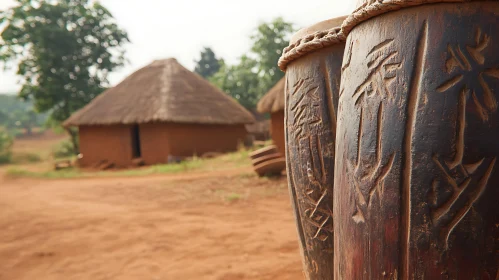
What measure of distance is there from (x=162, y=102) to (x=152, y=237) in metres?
10.3

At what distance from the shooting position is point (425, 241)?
2.59 feet

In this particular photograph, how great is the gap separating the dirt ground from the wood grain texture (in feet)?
3.08

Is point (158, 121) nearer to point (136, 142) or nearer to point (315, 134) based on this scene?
point (136, 142)

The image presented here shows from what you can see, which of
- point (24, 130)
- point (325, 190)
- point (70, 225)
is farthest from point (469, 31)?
point (24, 130)

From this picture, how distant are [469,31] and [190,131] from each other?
12.8 metres

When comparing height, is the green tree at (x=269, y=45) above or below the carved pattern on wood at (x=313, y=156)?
above

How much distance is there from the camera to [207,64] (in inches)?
1523

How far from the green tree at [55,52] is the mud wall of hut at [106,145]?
5352 millimetres

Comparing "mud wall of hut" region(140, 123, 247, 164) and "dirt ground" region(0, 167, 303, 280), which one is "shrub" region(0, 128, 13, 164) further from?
"dirt ground" region(0, 167, 303, 280)

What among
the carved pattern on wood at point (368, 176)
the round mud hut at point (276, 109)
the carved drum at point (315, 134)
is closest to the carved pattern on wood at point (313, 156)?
the carved drum at point (315, 134)

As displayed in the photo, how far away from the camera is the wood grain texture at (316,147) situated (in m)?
1.21

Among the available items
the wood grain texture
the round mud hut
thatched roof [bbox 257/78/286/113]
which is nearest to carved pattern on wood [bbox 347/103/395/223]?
the wood grain texture

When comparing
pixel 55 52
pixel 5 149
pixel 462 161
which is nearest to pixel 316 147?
pixel 462 161

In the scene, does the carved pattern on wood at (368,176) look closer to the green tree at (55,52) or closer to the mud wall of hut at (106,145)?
the mud wall of hut at (106,145)
